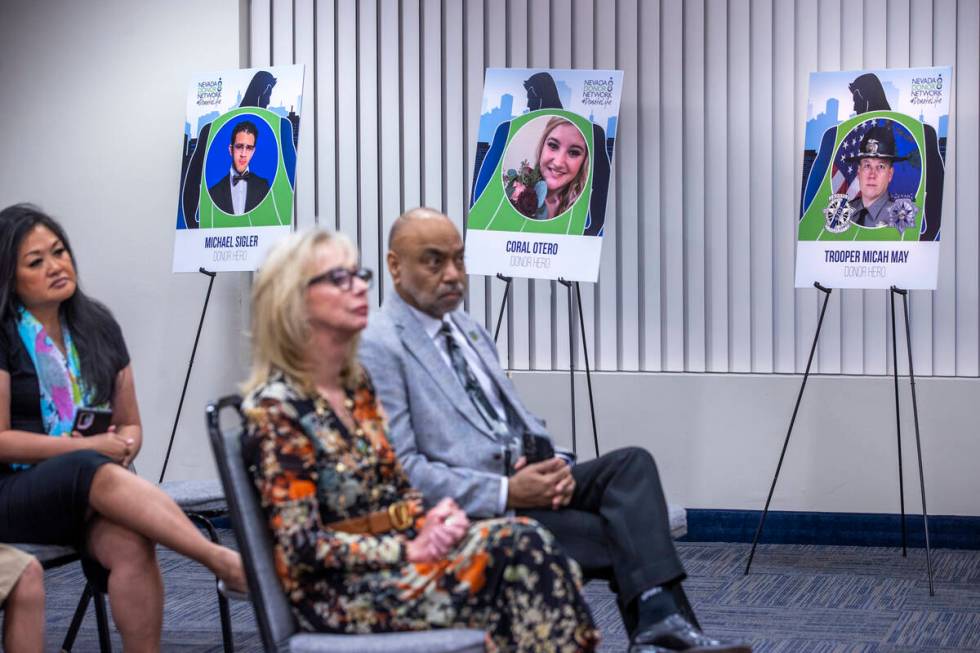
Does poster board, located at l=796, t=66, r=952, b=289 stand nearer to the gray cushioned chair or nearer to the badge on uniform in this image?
the badge on uniform

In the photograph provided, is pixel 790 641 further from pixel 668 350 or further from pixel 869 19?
pixel 869 19

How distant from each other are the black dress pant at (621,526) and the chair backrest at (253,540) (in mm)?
865

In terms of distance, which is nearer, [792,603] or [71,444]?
[71,444]

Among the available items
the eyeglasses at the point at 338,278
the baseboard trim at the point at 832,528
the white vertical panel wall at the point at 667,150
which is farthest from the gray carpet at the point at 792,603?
the eyeglasses at the point at 338,278

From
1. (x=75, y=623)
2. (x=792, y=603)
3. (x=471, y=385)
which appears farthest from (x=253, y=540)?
(x=792, y=603)

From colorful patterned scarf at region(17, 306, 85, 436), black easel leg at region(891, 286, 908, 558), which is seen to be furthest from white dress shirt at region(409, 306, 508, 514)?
black easel leg at region(891, 286, 908, 558)

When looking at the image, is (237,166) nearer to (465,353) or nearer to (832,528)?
(465,353)

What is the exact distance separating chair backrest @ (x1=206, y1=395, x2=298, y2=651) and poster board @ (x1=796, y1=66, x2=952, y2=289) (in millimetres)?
3071

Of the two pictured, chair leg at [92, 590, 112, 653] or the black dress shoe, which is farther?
chair leg at [92, 590, 112, 653]

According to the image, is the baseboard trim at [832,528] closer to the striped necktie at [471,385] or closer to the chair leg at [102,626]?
the striped necktie at [471,385]

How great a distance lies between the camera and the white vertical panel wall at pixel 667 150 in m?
5.19

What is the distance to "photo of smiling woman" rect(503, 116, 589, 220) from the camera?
4828 millimetres

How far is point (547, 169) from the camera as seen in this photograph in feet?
16.0

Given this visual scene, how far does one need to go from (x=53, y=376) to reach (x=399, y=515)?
4.31ft
